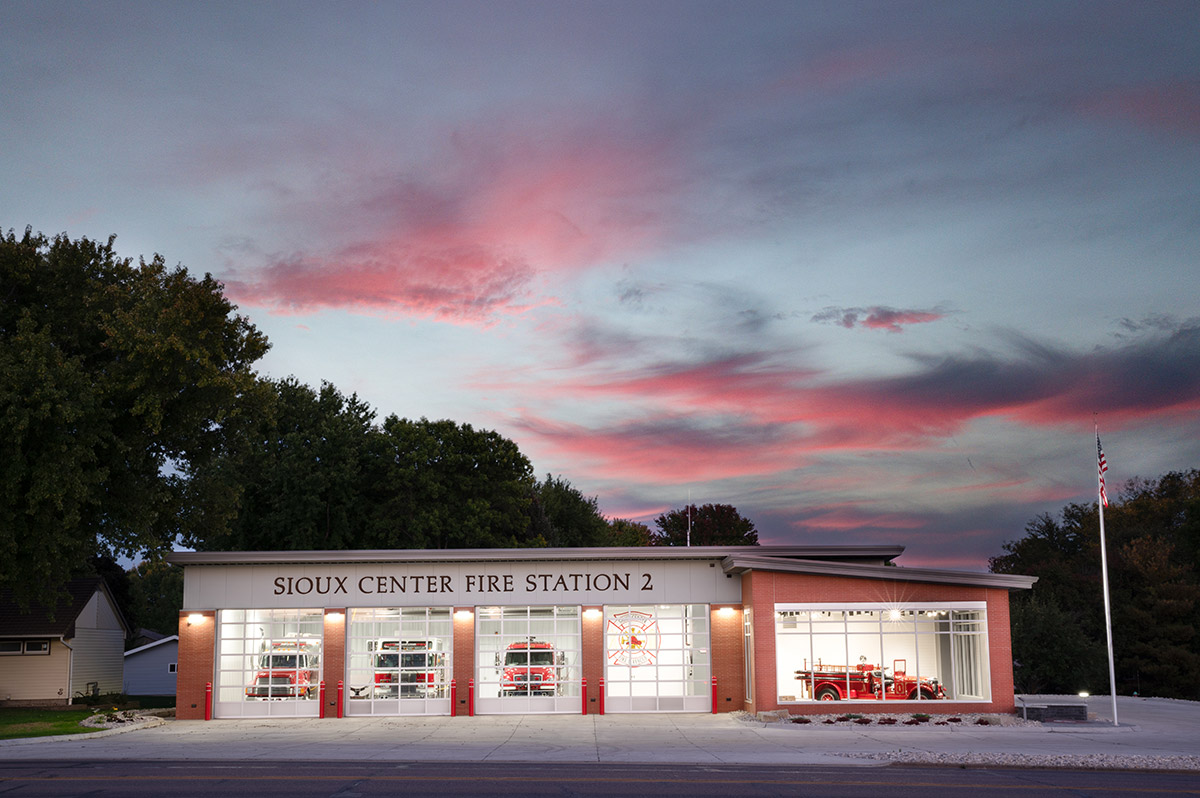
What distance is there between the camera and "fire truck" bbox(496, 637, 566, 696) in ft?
106

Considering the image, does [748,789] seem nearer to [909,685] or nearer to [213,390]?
[909,685]

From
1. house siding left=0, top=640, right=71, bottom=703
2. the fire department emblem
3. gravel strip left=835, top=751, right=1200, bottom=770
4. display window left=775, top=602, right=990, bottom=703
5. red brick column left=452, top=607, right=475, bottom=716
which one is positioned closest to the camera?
gravel strip left=835, top=751, right=1200, bottom=770

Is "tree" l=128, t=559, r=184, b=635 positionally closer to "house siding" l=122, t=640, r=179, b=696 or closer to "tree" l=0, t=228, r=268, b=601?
"house siding" l=122, t=640, r=179, b=696

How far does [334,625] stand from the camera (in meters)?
32.4

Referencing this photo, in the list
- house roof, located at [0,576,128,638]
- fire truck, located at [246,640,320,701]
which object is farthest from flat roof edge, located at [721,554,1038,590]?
house roof, located at [0,576,128,638]

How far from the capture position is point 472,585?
3262 centimetres

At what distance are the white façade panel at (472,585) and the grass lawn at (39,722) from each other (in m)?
5.17

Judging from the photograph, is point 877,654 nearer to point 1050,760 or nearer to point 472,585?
point 1050,760

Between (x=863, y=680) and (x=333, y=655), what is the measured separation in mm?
16358

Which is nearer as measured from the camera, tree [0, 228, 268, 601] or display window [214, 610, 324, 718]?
tree [0, 228, 268, 601]

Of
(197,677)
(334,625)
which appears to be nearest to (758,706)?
(334,625)

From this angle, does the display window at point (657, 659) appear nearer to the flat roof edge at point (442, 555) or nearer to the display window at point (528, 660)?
the display window at point (528, 660)

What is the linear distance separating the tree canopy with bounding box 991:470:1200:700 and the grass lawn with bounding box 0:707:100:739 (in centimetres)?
4142

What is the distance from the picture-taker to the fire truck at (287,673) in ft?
106
